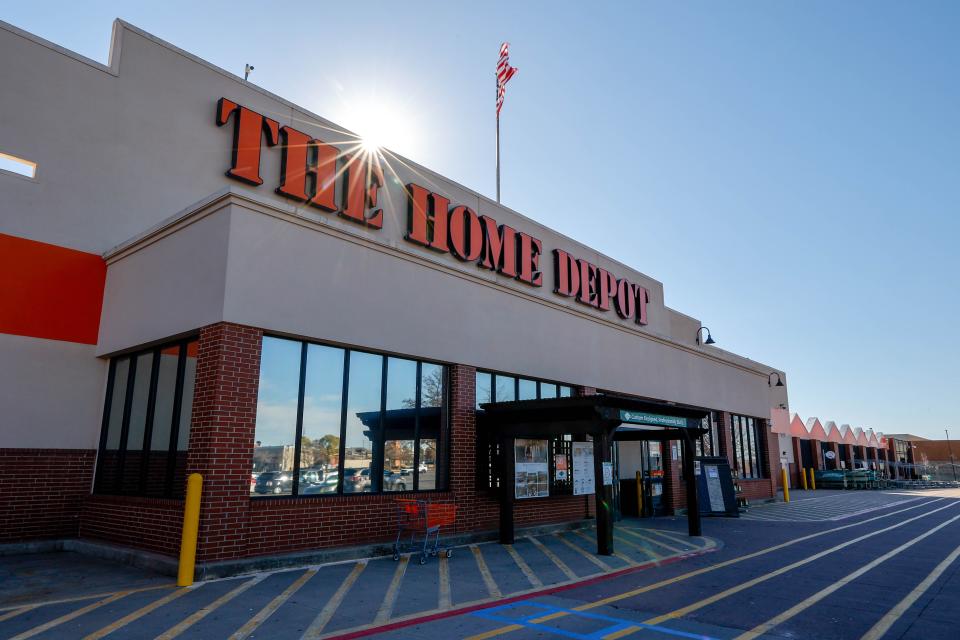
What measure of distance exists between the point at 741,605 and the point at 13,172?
14.5m

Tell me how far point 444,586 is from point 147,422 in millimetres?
6489

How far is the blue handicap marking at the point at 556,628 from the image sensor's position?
258 inches

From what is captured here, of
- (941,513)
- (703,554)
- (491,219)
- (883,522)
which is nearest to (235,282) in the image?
(491,219)

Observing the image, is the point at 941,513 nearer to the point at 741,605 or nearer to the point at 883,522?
the point at 883,522

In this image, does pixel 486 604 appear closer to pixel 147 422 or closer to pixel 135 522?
pixel 135 522

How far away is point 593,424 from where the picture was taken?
40.2ft

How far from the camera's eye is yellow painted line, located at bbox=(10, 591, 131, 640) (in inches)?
252

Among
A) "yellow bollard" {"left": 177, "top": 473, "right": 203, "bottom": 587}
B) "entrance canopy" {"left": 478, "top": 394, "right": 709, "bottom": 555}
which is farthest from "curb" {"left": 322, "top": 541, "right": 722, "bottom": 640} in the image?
"yellow bollard" {"left": 177, "top": 473, "right": 203, "bottom": 587}

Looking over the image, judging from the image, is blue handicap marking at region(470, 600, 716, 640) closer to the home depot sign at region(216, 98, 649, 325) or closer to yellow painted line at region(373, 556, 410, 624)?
yellow painted line at region(373, 556, 410, 624)

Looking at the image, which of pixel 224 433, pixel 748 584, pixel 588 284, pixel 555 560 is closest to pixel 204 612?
pixel 224 433

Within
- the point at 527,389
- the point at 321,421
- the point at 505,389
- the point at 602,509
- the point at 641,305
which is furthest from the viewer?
the point at 641,305

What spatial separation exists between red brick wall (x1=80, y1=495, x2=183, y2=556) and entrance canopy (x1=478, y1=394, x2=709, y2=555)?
21.2ft

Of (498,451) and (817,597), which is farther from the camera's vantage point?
(498,451)

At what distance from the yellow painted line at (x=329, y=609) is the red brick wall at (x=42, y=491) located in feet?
20.2
